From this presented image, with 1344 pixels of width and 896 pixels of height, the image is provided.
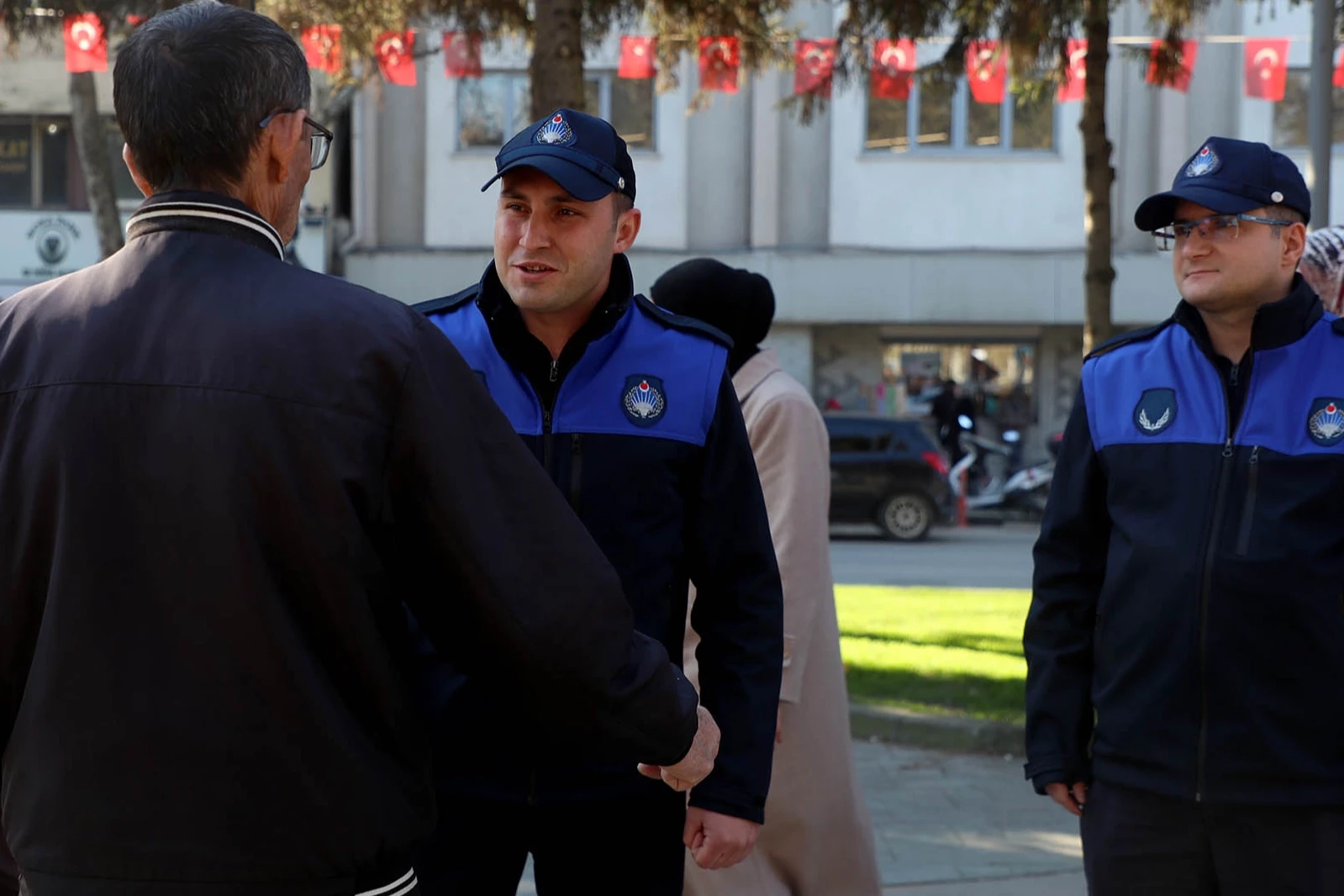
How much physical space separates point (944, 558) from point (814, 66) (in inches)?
327

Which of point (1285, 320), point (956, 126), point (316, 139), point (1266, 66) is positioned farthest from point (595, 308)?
point (956, 126)

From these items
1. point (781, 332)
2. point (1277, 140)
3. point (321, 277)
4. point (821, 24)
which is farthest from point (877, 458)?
point (321, 277)

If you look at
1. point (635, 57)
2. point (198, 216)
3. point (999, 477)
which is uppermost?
point (635, 57)

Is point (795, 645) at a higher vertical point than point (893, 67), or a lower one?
lower

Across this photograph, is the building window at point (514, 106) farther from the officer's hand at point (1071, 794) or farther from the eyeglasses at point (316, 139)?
the eyeglasses at point (316, 139)

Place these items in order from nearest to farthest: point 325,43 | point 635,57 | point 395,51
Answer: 1. point 325,43
2. point 395,51
3. point 635,57

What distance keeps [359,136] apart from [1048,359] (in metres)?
11.9

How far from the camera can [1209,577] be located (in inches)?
123

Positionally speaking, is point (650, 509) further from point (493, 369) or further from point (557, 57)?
point (557, 57)

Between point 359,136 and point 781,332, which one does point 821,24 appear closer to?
point 781,332

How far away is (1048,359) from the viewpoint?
27.8 m

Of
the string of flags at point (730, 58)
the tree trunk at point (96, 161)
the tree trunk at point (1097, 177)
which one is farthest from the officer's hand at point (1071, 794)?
the tree trunk at point (96, 161)

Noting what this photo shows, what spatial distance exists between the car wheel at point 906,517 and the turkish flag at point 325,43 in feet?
→ 39.7

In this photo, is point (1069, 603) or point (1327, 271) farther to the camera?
point (1327, 271)
